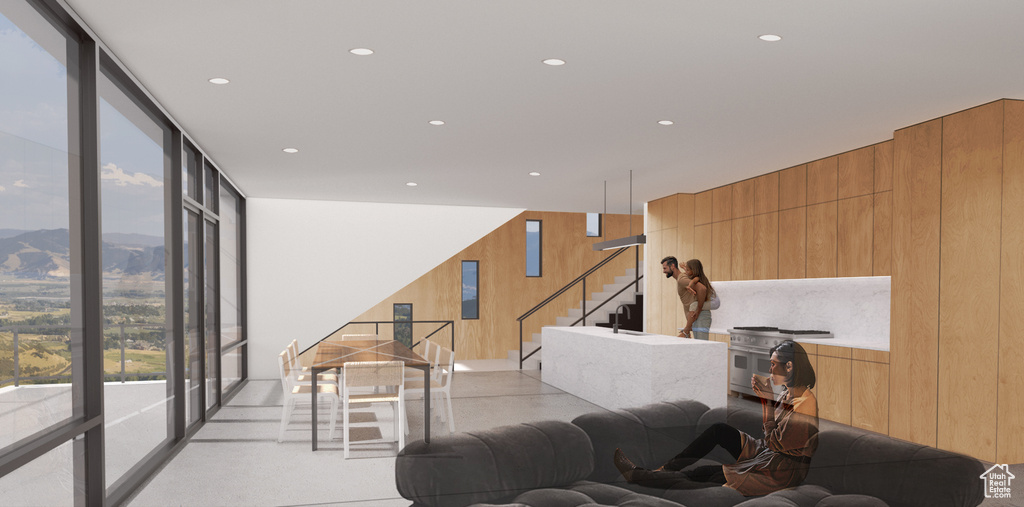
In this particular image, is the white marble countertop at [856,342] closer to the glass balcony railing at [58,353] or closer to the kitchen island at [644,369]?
the kitchen island at [644,369]

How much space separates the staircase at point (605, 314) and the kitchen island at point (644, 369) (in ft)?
9.69

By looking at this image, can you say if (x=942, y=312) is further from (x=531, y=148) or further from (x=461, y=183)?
(x=461, y=183)

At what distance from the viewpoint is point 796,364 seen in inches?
88.8

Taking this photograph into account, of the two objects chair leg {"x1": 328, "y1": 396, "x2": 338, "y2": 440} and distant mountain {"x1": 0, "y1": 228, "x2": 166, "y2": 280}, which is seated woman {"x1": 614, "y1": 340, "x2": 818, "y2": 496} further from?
chair leg {"x1": 328, "y1": 396, "x2": 338, "y2": 440}

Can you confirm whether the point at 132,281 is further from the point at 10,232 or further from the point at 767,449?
the point at 767,449

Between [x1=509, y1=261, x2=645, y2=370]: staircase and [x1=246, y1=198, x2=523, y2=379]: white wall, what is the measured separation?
2004 mm

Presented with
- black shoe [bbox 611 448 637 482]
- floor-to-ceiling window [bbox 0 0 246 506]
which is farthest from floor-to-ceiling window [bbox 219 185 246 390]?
black shoe [bbox 611 448 637 482]

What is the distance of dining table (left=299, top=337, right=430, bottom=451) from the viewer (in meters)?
4.93

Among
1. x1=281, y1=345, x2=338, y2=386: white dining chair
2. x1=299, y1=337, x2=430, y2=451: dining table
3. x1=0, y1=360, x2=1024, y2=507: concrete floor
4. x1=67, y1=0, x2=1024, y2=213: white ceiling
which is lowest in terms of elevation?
x1=0, y1=360, x2=1024, y2=507: concrete floor

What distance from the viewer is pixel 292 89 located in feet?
13.3

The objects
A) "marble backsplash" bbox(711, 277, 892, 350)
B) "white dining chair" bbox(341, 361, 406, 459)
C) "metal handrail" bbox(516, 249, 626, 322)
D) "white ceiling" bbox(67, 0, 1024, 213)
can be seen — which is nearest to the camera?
"white ceiling" bbox(67, 0, 1024, 213)

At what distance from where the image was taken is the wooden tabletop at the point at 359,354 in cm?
503

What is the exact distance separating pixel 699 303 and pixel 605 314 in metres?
3.38

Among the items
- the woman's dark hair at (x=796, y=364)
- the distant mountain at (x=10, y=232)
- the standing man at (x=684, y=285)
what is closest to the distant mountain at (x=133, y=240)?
the distant mountain at (x=10, y=232)
